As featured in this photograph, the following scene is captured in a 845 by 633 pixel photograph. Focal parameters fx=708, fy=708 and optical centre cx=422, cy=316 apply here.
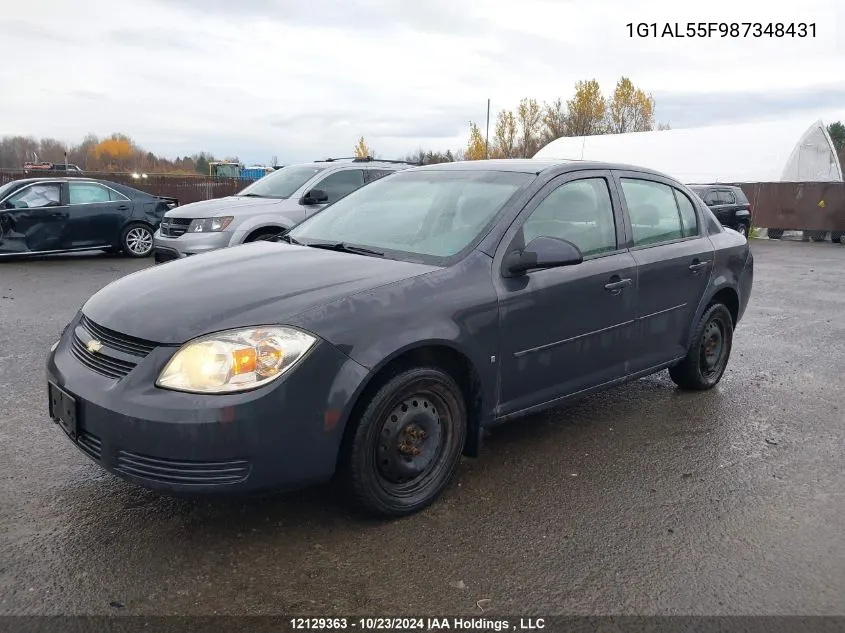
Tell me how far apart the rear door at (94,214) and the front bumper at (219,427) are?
34.0ft

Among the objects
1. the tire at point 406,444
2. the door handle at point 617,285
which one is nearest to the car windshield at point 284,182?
the door handle at point 617,285

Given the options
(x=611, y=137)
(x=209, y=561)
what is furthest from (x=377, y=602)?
(x=611, y=137)

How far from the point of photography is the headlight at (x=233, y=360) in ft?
8.80

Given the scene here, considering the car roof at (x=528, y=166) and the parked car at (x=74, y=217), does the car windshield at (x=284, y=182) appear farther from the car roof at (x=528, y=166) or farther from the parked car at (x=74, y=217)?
the car roof at (x=528, y=166)

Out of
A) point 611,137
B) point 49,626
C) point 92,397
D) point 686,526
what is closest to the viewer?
point 49,626

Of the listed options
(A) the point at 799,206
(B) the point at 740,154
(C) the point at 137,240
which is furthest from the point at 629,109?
(C) the point at 137,240

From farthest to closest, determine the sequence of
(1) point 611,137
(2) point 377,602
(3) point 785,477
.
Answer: (1) point 611,137 → (3) point 785,477 → (2) point 377,602

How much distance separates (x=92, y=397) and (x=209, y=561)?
796 mm

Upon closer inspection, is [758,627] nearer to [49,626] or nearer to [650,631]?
[650,631]

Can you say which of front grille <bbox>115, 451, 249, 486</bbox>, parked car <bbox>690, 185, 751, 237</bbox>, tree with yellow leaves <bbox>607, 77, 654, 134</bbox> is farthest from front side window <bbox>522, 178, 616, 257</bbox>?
tree with yellow leaves <bbox>607, 77, 654, 134</bbox>

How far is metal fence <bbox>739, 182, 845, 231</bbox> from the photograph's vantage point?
23.3m

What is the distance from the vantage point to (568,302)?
376 cm

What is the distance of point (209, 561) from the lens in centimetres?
281

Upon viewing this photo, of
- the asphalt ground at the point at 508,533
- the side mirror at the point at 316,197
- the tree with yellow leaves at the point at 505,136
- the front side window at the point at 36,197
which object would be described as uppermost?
the tree with yellow leaves at the point at 505,136
